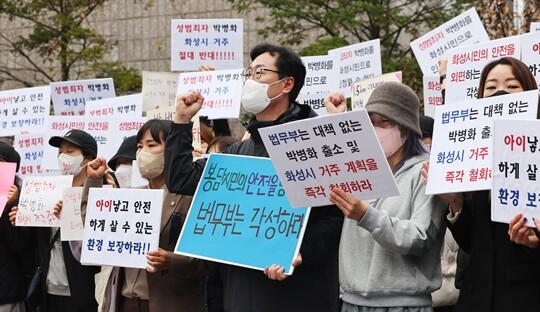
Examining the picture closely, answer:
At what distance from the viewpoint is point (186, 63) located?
9930 mm

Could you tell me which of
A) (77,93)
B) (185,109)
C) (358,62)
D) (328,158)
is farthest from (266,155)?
(77,93)

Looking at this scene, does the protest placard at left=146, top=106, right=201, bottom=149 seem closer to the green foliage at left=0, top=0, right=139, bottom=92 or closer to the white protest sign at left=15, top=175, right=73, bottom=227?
the white protest sign at left=15, top=175, right=73, bottom=227

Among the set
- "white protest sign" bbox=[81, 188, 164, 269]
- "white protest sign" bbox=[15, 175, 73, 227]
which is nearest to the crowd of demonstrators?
"white protest sign" bbox=[81, 188, 164, 269]

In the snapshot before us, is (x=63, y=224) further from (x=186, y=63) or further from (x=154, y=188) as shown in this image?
(x=186, y=63)

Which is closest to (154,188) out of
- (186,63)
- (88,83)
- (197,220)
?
(197,220)

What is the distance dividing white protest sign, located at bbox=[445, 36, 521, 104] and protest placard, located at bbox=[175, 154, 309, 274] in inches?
83.3

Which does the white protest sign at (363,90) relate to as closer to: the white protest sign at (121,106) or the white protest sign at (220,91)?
the white protest sign at (220,91)

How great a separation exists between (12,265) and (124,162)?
3.65ft

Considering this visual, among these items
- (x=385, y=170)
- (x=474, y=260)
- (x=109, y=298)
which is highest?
(x=385, y=170)

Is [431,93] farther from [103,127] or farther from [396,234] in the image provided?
[396,234]

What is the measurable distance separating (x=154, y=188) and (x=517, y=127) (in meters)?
2.66

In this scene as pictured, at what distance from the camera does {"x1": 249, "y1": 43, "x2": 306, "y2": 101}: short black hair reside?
17.6 ft

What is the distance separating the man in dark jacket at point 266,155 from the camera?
493cm

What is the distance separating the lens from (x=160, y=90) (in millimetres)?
9867
